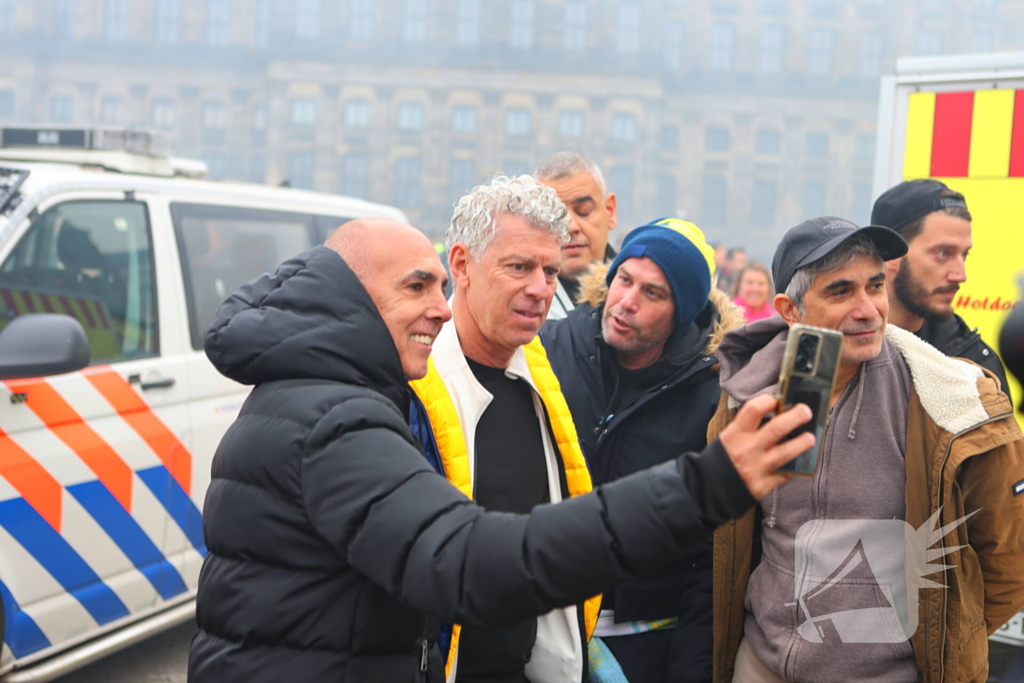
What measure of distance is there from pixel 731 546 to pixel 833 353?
3.43 ft

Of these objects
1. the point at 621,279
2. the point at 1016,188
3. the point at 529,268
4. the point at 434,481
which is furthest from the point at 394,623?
the point at 1016,188

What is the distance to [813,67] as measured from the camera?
5231cm

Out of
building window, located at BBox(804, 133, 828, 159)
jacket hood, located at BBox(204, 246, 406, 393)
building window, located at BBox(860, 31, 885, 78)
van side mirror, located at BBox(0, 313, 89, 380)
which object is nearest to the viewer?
jacket hood, located at BBox(204, 246, 406, 393)

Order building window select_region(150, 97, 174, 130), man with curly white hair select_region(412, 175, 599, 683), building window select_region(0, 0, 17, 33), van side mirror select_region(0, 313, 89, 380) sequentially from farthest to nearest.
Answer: building window select_region(0, 0, 17, 33)
building window select_region(150, 97, 174, 130)
van side mirror select_region(0, 313, 89, 380)
man with curly white hair select_region(412, 175, 599, 683)

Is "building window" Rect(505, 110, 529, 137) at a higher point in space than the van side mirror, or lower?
higher

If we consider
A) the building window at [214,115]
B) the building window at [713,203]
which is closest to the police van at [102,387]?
the building window at [214,115]

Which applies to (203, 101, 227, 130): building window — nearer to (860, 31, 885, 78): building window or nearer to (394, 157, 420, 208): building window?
(394, 157, 420, 208): building window

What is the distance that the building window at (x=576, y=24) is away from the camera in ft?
168

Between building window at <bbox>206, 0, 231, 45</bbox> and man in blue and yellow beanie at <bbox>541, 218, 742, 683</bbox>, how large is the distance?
5179 cm

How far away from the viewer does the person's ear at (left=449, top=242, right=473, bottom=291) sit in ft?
7.93

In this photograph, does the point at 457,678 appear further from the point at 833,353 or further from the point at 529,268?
the point at 833,353

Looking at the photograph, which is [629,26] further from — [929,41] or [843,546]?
[843,546]

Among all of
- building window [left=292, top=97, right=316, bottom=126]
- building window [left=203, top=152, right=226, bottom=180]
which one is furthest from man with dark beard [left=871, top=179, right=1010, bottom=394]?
building window [left=203, top=152, right=226, bottom=180]

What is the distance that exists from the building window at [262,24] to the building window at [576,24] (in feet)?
54.2
